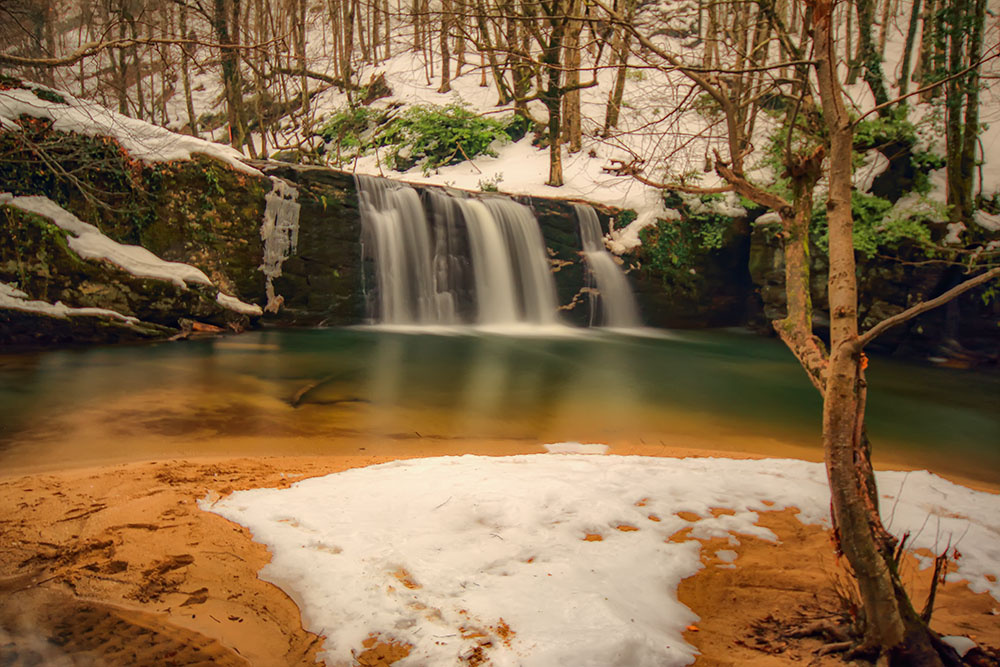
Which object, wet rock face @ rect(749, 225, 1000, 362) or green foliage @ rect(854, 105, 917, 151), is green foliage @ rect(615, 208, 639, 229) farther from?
green foliage @ rect(854, 105, 917, 151)

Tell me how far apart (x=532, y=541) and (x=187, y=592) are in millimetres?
1489

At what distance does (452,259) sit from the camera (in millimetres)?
13719

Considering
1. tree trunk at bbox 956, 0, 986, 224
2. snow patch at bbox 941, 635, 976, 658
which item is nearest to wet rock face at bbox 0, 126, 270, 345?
snow patch at bbox 941, 635, 976, 658

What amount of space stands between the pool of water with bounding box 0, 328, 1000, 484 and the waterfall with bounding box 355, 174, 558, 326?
8.95 feet

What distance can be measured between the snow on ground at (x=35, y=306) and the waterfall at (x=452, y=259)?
17.4 ft

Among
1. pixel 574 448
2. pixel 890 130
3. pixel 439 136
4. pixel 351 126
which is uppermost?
pixel 351 126

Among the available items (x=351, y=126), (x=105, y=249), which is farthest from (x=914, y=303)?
(x=351, y=126)

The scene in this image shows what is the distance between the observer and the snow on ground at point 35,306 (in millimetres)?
8656

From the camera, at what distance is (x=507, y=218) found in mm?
14484

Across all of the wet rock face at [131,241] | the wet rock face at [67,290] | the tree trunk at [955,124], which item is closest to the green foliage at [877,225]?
the tree trunk at [955,124]

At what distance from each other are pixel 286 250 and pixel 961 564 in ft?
38.6

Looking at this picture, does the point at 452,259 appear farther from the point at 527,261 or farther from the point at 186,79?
the point at 186,79

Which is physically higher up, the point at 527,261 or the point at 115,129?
the point at 115,129

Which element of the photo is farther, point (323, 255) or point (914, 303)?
point (323, 255)
